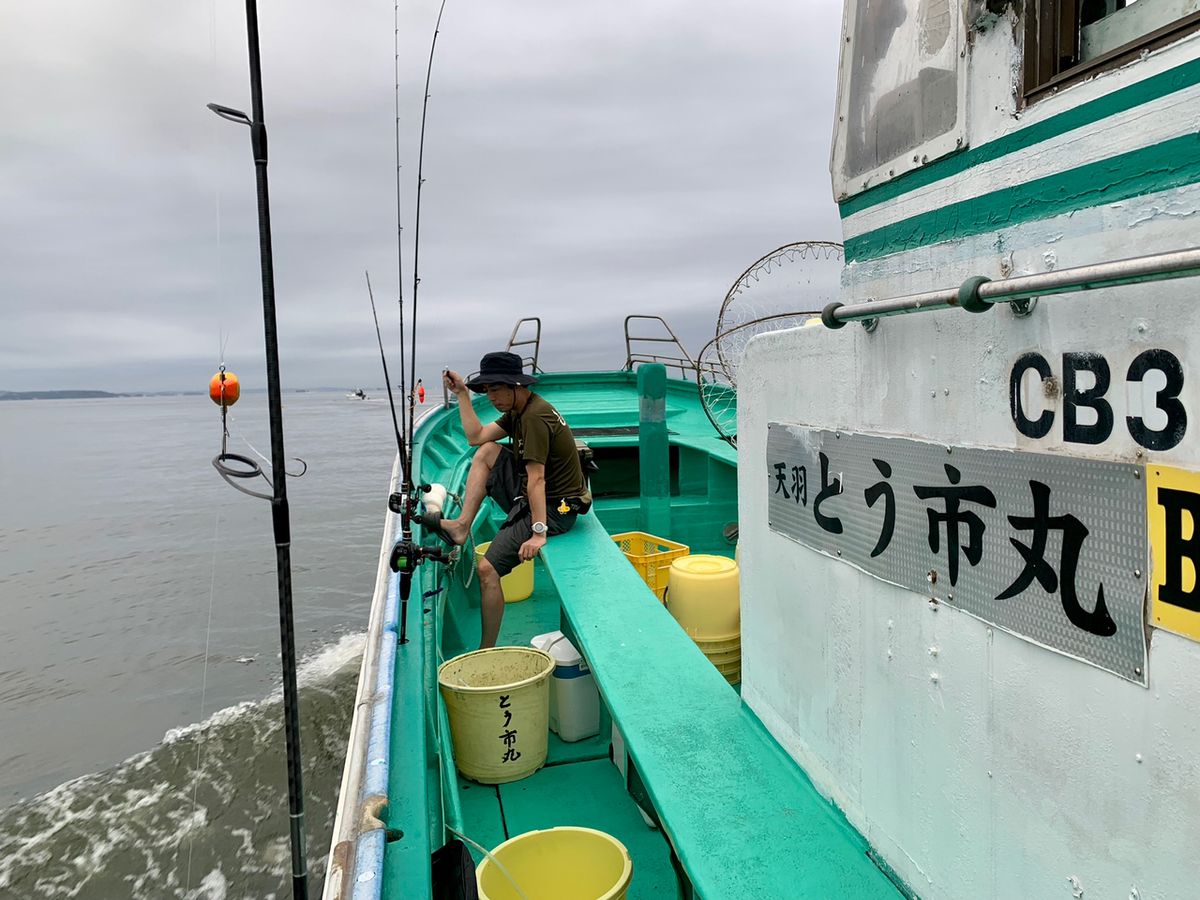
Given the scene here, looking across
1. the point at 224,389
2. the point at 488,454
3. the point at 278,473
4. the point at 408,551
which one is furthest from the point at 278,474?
the point at 488,454

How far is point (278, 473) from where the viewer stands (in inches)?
93.1

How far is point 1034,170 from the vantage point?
4.73 feet

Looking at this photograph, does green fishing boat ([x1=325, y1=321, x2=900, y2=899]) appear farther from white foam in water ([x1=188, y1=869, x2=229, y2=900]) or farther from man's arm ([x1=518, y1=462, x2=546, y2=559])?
white foam in water ([x1=188, y1=869, x2=229, y2=900])

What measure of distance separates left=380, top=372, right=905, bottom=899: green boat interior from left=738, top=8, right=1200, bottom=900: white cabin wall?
0.19 metres

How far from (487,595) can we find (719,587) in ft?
4.76

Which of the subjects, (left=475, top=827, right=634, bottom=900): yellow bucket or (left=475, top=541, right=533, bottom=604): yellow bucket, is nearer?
(left=475, top=827, right=634, bottom=900): yellow bucket

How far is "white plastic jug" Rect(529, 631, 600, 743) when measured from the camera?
3.95 m

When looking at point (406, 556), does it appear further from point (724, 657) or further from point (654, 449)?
point (654, 449)

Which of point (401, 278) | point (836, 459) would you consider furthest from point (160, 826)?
point (836, 459)

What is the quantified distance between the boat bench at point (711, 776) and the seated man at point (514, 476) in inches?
36.5

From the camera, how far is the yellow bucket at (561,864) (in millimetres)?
2453

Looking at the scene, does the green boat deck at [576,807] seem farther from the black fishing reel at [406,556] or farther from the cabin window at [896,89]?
the cabin window at [896,89]

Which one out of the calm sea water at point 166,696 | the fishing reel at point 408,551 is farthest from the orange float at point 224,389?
the fishing reel at point 408,551

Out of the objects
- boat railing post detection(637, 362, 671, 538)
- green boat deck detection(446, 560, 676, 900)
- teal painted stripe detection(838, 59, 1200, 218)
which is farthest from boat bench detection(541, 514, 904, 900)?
boat railing post detection(637, 362, 671, 538)
